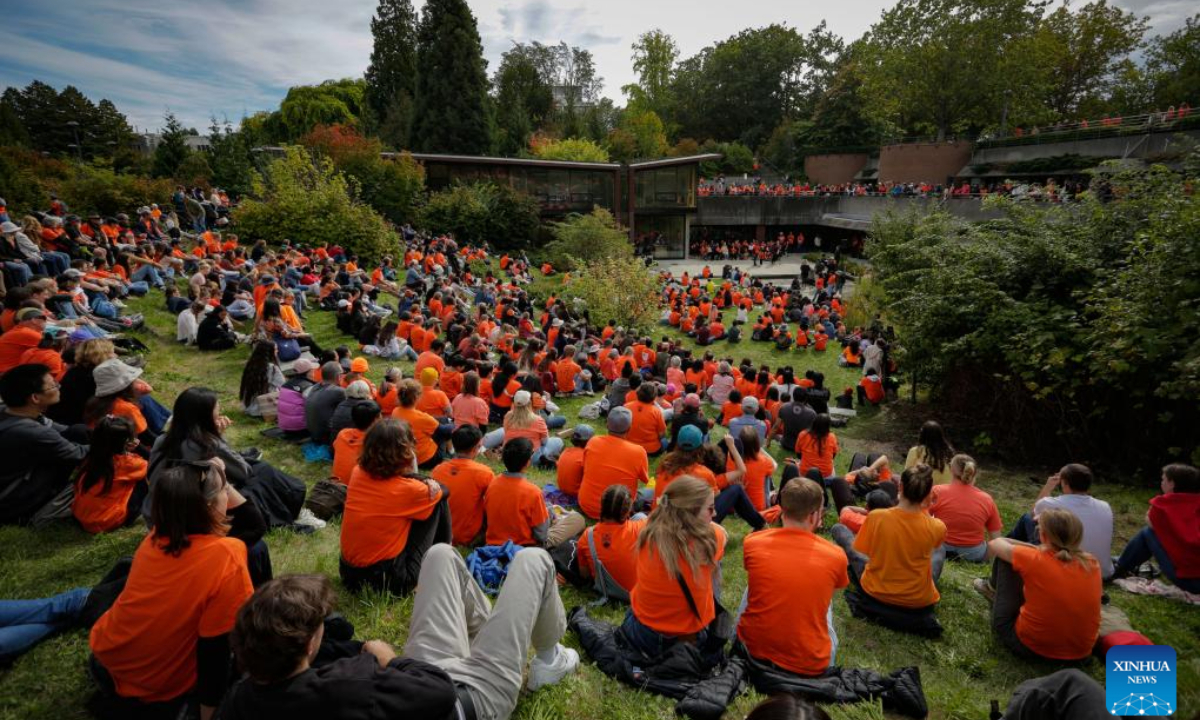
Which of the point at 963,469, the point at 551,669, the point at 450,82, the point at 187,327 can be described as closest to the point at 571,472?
the point at 551,669

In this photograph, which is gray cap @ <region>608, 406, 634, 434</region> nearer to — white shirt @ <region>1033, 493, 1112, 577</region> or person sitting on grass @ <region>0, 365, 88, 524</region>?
white shirt @ <region>1033, 493, 1112, 577</region>

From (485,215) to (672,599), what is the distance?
2882cm

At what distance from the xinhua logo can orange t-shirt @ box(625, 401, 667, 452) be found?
17.6 feet

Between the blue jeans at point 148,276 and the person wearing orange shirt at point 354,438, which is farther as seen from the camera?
the blue jeans at point 148,276

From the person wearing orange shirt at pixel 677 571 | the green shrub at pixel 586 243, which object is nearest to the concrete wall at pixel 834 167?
the green shrub at pixel 586 243

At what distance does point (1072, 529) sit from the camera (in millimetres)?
3734

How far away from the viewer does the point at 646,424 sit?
8.30 meters

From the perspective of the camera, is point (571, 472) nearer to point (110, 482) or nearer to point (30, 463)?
point (110, 482)

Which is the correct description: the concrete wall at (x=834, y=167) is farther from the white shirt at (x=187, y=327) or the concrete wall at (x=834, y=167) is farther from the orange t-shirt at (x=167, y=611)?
the orange t-shirt at (x=167, y=611)

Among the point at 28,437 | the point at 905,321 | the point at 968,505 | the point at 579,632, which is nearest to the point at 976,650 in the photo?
the point at 968,505

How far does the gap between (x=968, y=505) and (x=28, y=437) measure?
27.0ft

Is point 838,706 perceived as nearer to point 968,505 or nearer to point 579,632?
point 579,632

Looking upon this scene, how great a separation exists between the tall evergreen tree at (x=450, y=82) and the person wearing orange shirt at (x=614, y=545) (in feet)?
137

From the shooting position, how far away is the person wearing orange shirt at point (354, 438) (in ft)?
17.2
